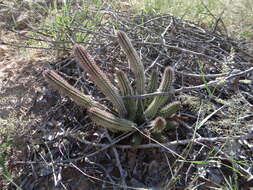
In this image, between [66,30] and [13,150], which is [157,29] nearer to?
[66,30]

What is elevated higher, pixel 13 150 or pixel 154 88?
pixel 154 88

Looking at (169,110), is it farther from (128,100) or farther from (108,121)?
(108,121)

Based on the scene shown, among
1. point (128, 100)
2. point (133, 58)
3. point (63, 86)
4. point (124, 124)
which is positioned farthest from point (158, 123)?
point (63, 86)

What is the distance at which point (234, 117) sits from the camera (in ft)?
4.82

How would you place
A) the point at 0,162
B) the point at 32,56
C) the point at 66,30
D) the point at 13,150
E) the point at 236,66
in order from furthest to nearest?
1. the point at 32,56
2. the point at 66,30
3. the point at 236,66
4. the point at 13,150
5. the point at 0,162

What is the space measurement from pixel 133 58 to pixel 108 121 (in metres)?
0.43

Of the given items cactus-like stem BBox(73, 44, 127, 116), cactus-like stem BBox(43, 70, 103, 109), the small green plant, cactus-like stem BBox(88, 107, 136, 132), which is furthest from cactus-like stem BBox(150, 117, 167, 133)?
cactus-like stem BBox(43, 70, 103, 109)

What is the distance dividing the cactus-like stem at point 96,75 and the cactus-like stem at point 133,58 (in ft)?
0.56

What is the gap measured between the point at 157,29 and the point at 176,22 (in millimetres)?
214

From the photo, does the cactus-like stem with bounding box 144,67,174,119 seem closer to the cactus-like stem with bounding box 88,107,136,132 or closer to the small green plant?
the small green plant

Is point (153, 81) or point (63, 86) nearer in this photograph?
point (63, 86)

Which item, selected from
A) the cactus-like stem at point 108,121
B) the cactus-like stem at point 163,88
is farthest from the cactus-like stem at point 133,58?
the cactus-like stem at point 108,121

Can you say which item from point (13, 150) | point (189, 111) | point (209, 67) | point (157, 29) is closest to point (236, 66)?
point (209, 67)

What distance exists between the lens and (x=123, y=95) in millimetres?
1643
